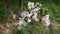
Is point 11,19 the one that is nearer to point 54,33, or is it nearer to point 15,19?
point 15,19

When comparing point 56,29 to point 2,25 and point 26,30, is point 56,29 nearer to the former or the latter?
point 26,30

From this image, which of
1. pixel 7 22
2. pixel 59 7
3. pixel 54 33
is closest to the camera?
pixel 54 33

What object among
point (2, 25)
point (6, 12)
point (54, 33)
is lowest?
point (54, 33)

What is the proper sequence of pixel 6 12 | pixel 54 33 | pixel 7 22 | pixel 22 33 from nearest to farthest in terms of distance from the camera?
pixel 22 33 → pixel 54 33 → pixel 7 22 → pixel 6 12

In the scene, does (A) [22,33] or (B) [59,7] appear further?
(B) [59,7]

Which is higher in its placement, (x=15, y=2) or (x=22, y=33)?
(x=15, y=2)

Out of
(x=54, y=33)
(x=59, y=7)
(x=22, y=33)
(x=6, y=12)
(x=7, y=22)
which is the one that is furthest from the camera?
(x=59, y=7)

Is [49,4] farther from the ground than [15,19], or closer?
farther from the ground

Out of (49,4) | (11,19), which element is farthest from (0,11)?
(49,4)

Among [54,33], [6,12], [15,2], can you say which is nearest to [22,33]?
[54,33]
